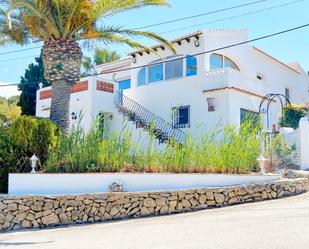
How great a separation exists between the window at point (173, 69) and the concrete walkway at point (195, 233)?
13493mm

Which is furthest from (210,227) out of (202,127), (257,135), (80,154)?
(202,127)

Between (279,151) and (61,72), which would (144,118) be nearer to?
(279,151)

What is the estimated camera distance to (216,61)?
23.5 metres

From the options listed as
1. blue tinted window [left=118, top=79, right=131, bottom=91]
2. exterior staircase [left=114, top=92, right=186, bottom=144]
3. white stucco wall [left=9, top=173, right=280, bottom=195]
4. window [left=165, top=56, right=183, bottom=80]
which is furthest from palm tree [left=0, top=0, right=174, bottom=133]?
blue tinted window [left=118, top=79, right=131, bottom=91]

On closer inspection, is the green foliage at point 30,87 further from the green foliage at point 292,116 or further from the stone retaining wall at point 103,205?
the stone retaining wall at point 103,205

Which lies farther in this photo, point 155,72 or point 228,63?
point 155,72

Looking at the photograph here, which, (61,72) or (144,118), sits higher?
(61,72)

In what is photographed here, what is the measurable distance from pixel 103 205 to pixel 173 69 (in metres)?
14.3

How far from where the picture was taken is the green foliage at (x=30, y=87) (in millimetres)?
27953

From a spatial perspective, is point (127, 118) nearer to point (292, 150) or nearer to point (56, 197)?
point (292, 150)

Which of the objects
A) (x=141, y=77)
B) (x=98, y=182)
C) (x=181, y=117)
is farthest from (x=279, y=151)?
(x=141, y=77)

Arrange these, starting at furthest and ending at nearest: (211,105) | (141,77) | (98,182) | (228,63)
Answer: (141,77)
(228,63)
(211,105)
(98,182)

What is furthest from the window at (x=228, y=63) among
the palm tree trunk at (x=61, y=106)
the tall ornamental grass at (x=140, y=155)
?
the palm tree trunk at (x=61, y=106)

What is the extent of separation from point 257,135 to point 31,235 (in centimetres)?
934
